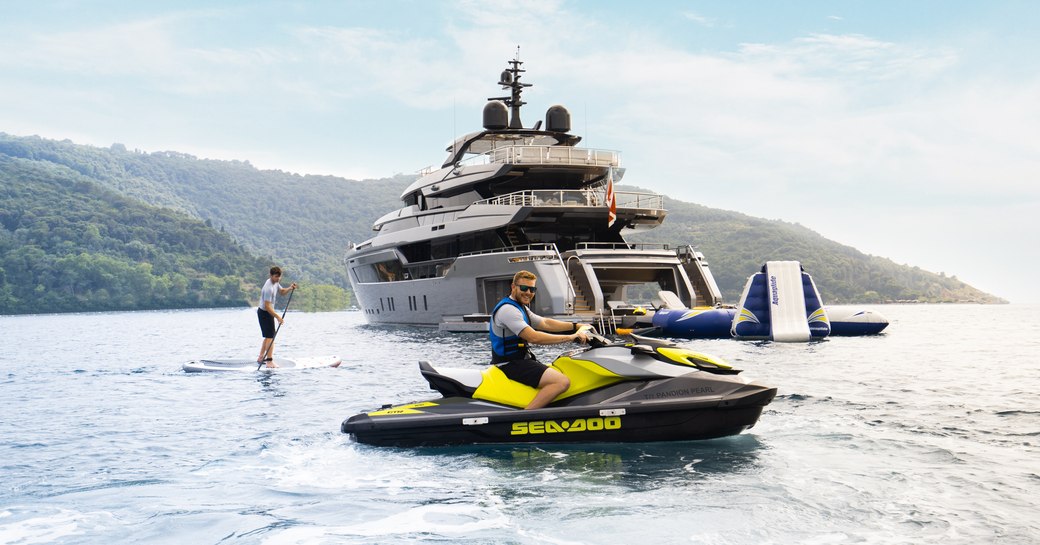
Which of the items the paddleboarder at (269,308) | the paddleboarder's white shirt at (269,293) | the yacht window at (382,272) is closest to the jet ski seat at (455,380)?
the paddleboarder at (269,308)

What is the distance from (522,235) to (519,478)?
25169 mm

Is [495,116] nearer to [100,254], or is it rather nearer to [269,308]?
[269,308]

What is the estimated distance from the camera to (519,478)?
7.10m

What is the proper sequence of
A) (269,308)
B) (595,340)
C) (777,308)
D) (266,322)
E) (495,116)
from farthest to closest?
(495,116), (777,308), (266,322), (269,308), (595,340)

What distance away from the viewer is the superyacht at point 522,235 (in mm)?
29062

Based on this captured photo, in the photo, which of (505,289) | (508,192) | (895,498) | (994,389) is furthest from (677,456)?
(508,192)

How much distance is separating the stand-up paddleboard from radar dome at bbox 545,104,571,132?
71.8 ft

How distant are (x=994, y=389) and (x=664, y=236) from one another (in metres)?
110

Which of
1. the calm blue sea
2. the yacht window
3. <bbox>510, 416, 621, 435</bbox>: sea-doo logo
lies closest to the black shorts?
<bbox>510, 416, 621, 435</bbox>: sea-doo logo

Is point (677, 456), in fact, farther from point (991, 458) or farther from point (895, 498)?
point (991, 458)

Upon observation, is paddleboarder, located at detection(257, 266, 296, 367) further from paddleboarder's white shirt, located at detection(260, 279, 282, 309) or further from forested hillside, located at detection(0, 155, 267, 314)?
forested hillside, located at detection(0, 155, 267, 314)

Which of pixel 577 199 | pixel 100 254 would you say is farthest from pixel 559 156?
pixel 100 254

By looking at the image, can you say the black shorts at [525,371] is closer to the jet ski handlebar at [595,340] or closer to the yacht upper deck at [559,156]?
the jet ski handlebar at [595,340]

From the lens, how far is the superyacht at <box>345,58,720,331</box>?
29062 millimetres
